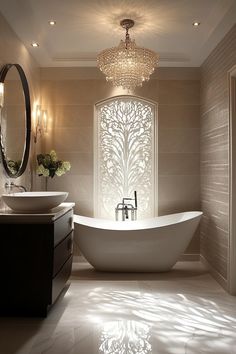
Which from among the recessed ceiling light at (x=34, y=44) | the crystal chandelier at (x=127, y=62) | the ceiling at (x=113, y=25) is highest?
the ceiling at (x=113, y=25)

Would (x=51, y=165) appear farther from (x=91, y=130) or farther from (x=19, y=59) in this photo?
(x=19, y=59)

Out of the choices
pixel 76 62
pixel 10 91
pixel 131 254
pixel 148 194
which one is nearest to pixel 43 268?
pixel 131 254

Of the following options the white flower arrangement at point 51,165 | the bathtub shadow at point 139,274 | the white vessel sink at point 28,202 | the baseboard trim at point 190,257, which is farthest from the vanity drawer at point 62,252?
the baseboard trim at point 190,257

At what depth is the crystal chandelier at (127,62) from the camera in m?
3.07

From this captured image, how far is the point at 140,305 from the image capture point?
2.93 metres

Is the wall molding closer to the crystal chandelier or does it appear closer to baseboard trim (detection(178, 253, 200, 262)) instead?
the crystal chandelier

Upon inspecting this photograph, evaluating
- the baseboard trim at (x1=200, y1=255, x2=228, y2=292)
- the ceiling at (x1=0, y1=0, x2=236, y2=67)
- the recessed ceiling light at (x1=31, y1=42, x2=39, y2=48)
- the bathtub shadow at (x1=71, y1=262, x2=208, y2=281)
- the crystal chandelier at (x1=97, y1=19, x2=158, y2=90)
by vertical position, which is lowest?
the bathtub shadow at (x1=71, y1=262, x2=208, y2=281)

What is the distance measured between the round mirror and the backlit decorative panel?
1105 millimetres

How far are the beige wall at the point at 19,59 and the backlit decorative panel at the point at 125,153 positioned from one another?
34.3 inches

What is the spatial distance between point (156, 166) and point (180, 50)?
1436 millimetres

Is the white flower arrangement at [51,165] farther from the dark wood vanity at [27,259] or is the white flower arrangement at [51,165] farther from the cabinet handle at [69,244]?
the dark wood vanity at [27,259]

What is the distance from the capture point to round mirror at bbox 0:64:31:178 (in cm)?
299

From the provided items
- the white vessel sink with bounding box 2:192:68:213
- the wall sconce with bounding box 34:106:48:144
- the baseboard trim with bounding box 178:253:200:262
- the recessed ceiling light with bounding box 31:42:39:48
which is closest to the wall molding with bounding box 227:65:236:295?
the baseboard trim with bounding box 178:253:200:262

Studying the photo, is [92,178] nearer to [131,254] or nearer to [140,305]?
[131,254]
